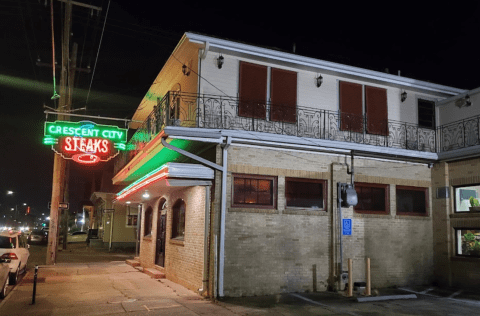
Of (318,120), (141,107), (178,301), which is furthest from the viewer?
(141,107)

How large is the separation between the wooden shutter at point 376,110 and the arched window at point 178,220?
266 inches

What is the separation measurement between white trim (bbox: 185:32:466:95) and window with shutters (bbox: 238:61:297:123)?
45 centimetres

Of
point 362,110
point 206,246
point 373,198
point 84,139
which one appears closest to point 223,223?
point 206,246

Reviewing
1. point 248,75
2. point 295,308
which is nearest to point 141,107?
point 248,75

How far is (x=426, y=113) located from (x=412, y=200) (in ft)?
11.0

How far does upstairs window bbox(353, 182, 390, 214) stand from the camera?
44.3 ft

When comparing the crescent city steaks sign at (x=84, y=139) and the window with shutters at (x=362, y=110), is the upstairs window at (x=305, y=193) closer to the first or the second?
the window with shutters at (x=362, y=110)

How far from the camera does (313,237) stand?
12.4 meters

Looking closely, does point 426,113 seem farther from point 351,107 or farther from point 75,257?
point 75,257

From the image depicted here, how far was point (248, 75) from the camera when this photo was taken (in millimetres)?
12953

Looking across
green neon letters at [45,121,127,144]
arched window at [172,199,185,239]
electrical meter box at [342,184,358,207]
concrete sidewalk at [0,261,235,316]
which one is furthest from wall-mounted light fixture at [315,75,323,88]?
green neon letters at [45,121,127,144]

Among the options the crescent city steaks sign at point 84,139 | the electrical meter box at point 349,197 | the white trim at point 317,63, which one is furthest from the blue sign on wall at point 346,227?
the crescent city steaks sign at point 84,139

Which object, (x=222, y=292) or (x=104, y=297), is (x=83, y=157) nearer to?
(x=104, y=297)

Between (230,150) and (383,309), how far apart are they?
5520 millimetres
